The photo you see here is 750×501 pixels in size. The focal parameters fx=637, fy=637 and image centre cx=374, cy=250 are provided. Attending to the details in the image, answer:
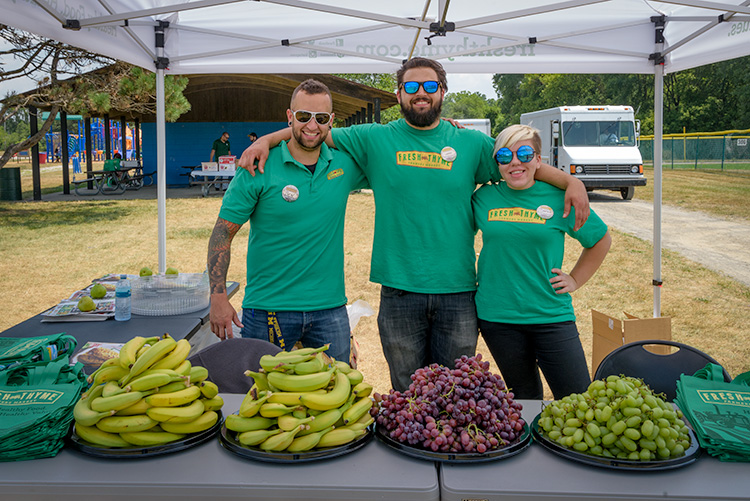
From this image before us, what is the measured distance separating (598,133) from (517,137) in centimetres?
1743

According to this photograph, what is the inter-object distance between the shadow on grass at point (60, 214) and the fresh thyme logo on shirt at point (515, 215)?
533 inches

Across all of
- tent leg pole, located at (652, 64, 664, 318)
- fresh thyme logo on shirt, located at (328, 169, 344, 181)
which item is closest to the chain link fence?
tent leg pole, located at (652, 64, 664, 318)

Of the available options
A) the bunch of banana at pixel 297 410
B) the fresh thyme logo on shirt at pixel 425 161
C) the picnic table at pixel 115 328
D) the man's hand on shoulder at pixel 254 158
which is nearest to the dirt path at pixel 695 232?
the fresh thyme logo on shirt at pixel 425 161

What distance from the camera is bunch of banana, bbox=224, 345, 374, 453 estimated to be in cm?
169

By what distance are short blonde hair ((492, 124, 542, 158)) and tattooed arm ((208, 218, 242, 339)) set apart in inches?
48.5

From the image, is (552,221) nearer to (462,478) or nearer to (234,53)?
(462,478)

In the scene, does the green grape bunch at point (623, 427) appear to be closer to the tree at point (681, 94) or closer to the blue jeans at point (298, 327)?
the blue jeans at point (298, 327)

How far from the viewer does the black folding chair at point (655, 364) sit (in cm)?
252

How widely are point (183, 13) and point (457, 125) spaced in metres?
2.80

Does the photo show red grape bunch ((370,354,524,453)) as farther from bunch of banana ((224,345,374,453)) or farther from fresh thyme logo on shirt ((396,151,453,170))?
fresh thyme logo on shirt ((396,151,453,170))

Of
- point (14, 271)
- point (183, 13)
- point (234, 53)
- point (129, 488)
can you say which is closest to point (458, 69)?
point (234, 53)

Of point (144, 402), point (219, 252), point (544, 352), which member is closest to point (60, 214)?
point (219, 252)

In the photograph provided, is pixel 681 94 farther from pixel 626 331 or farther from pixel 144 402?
pixel 144 402

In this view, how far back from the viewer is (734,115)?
41.3 metres
